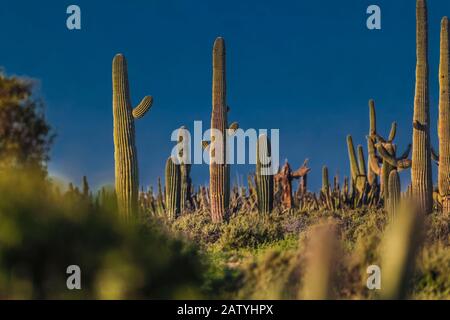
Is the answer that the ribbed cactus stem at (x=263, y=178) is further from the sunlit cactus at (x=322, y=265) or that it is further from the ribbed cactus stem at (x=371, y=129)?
the sunlit cactus at (x=322, y=265)

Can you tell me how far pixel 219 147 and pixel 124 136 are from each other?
4295 mm

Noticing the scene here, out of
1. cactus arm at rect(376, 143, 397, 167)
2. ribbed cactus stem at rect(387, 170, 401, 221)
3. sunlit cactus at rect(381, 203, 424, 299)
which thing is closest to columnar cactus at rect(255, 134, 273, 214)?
ribbed cactus stem at rect(387, 170, 401, 221)

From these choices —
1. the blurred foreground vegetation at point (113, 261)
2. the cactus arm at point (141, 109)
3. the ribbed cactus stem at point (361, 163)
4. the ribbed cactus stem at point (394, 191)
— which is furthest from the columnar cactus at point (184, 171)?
the blurred foreground vegetation at point (113, 261)

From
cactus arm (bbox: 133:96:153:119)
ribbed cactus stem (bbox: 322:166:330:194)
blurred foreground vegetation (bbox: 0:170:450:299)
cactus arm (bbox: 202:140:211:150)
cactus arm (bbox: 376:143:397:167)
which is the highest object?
cactus arm (bbox: 133:96:153:119)

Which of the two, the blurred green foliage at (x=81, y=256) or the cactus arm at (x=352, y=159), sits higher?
the cactus arm at (x=352, y=159)

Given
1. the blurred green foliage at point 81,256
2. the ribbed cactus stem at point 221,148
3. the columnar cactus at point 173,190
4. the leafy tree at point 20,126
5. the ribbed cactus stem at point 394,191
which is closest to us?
the blurred green foliage at point 81,256

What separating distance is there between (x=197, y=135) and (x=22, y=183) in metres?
13.2

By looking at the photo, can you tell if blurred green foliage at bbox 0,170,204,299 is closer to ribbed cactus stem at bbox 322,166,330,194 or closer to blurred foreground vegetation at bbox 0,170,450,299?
blurred foreground vegetation at bbox 0,170,450,299

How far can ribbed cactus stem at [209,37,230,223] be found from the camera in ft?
67.4

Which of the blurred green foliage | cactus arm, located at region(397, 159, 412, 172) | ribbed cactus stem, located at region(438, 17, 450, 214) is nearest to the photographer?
the blurred green foliage

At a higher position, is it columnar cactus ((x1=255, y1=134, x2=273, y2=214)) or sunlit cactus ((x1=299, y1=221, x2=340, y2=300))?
columnar cactus ((x1=255, y1=134, x2=273, y2=214))

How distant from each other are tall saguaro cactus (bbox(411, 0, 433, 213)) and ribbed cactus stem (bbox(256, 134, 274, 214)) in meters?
3.87

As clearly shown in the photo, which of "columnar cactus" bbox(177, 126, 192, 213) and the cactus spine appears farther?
"columnar cactus" bbox(177, 126, 192, 213)

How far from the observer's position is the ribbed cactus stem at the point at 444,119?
70.9 feet
